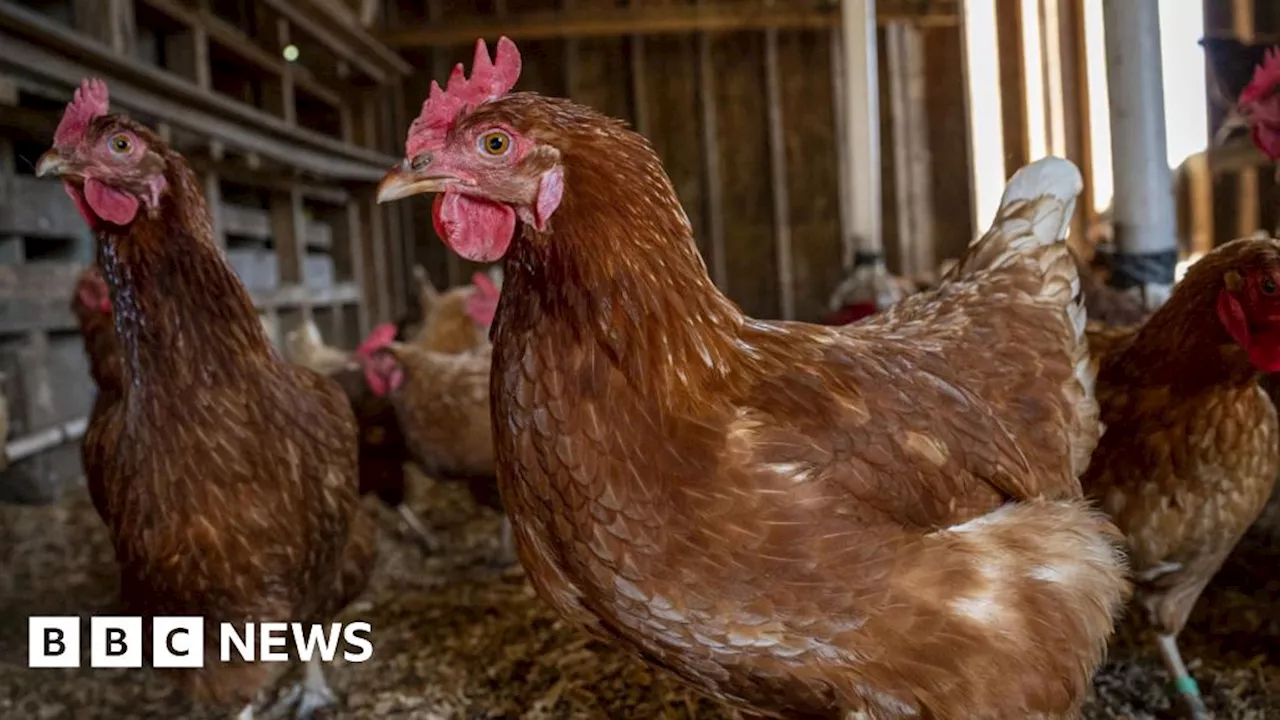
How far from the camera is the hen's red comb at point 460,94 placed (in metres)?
1.17

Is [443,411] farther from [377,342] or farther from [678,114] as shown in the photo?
[678,114]

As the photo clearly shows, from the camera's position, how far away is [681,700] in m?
2.01

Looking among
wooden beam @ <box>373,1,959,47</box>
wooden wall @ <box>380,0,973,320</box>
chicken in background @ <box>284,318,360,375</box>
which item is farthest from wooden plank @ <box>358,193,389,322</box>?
wooden beam @ <box>373,1,959,47</box>

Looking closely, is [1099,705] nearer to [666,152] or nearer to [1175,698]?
[1175,698]

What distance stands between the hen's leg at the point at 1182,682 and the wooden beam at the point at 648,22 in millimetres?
2396

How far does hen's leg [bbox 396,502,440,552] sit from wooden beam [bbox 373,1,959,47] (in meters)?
1.77

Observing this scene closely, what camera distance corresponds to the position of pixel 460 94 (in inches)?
48.0

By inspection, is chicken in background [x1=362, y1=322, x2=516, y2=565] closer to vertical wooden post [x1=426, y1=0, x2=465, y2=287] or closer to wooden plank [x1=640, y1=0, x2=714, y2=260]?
vertical wooden post [x1=426, y1=0, x2=465, y2=287]

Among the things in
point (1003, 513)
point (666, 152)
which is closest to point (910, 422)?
point (1003, 513)

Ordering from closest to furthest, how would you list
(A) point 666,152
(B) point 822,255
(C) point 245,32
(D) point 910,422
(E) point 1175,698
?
(D) point 910,422
(E) point 1175,698
(C) point 245,32
(A) point 666,152
(B) point 822,255

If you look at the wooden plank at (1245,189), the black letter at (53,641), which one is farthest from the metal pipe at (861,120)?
the black letter at (53,641)

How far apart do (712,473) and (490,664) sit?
139cm

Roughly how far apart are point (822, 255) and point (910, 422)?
5409 mm

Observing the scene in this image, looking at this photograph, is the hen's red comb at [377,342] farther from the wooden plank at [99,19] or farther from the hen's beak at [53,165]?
the hen's beak at [53,165]
